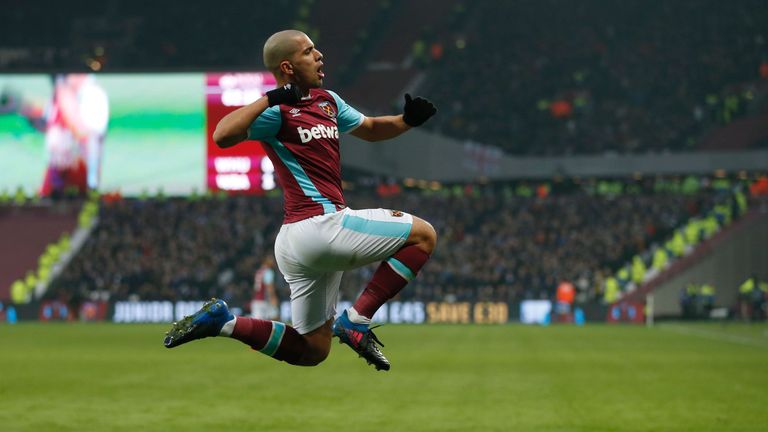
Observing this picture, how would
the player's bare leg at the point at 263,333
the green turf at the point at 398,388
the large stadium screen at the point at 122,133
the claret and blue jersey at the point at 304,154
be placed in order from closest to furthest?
the claret and blue jersey at the point at 304,154, the player's bare leg at the point at 263,333, the green turf at the point at 398,388, the large stadium screen at the point at 122,133

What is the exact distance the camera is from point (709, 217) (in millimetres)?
46969

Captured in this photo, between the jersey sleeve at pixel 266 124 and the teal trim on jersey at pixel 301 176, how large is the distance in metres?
0.14

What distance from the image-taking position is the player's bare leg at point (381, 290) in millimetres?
7984

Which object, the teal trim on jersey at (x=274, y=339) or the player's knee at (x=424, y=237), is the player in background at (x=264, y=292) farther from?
the player's knee at (x=424, y=237)

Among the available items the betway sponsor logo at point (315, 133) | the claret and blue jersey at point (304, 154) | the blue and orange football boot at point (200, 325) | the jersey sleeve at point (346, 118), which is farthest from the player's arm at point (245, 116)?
the blue and orange football boot at point (200, 325)

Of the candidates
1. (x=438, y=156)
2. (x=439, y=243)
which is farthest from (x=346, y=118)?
(x=438, y=156)

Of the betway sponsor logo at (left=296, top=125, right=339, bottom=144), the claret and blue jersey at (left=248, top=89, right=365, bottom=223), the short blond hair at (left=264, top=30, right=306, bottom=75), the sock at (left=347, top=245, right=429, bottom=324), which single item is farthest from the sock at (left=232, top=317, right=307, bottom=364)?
the short blond hair at (left=264, top=30, right=306, bottom=75)

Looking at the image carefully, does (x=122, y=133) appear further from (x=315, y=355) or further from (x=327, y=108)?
(x=327, y=108)

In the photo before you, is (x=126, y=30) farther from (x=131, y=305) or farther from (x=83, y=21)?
(x=131, y=305)

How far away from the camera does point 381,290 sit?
8117 millimetres

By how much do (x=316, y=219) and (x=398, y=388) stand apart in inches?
299

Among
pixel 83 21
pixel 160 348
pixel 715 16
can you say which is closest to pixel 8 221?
pixel 83 21

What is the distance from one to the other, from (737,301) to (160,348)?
26.5 metres

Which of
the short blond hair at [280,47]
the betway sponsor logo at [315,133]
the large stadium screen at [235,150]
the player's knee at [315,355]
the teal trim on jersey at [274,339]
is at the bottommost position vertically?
the player's knee at [315,355]
